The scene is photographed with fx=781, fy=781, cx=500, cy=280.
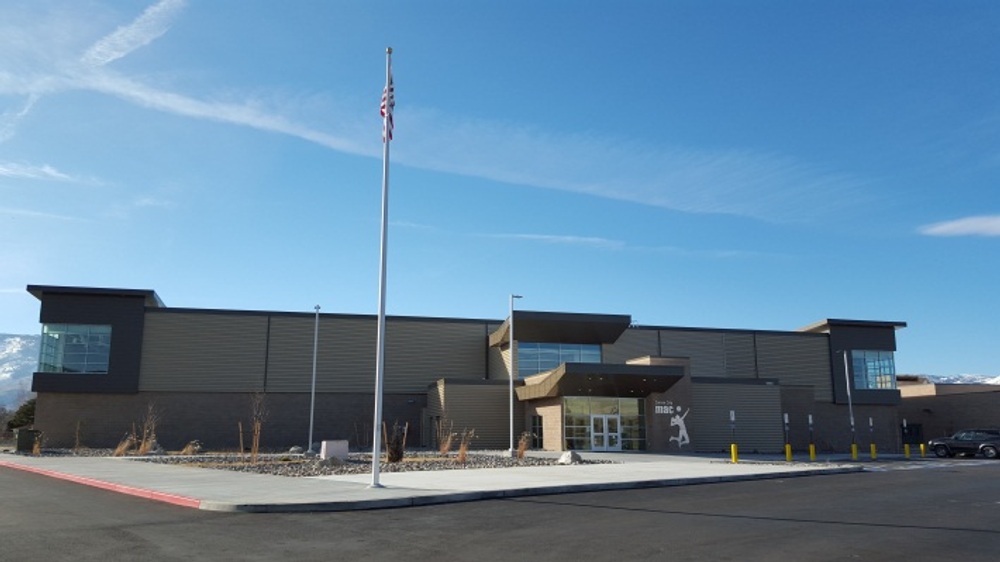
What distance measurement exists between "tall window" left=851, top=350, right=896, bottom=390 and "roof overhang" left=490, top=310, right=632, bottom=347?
A: 801 inches

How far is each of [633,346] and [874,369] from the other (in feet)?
Answer: 65.9

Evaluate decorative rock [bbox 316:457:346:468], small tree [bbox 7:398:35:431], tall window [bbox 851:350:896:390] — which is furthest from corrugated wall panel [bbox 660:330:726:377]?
small tree [bbox 7:398:35:431]

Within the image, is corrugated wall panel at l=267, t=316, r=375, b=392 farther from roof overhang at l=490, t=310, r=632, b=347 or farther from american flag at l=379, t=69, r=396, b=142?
american flag at l=379, t=69, r=396, b=142

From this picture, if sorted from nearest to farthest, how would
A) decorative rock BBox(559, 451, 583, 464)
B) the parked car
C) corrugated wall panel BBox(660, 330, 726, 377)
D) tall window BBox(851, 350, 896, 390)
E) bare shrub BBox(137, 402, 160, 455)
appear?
decorative rock BBox(559, 451, 583, 464), the parked car, bare shrub BBox(137, 402, 160, 455), corrugated wall panel BBox(660, 330, 726, 377), tall window BBox(851, 350, 896, 390)

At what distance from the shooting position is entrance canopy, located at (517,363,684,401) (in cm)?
4028

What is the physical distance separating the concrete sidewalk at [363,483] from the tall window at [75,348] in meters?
21.5

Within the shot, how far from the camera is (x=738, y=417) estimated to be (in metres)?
45.3

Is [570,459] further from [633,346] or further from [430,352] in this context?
[633,346]

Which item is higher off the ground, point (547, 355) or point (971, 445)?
point (547, 355)

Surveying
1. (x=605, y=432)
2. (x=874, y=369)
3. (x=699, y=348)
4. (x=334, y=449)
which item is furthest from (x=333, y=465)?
(x=874, y=369)

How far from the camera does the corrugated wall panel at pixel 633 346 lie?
5225cm

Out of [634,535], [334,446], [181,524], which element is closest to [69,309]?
[334,446]

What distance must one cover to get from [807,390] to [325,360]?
1283 inches

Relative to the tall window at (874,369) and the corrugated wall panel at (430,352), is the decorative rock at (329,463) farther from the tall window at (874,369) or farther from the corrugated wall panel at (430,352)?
the tall window at (874,369)
